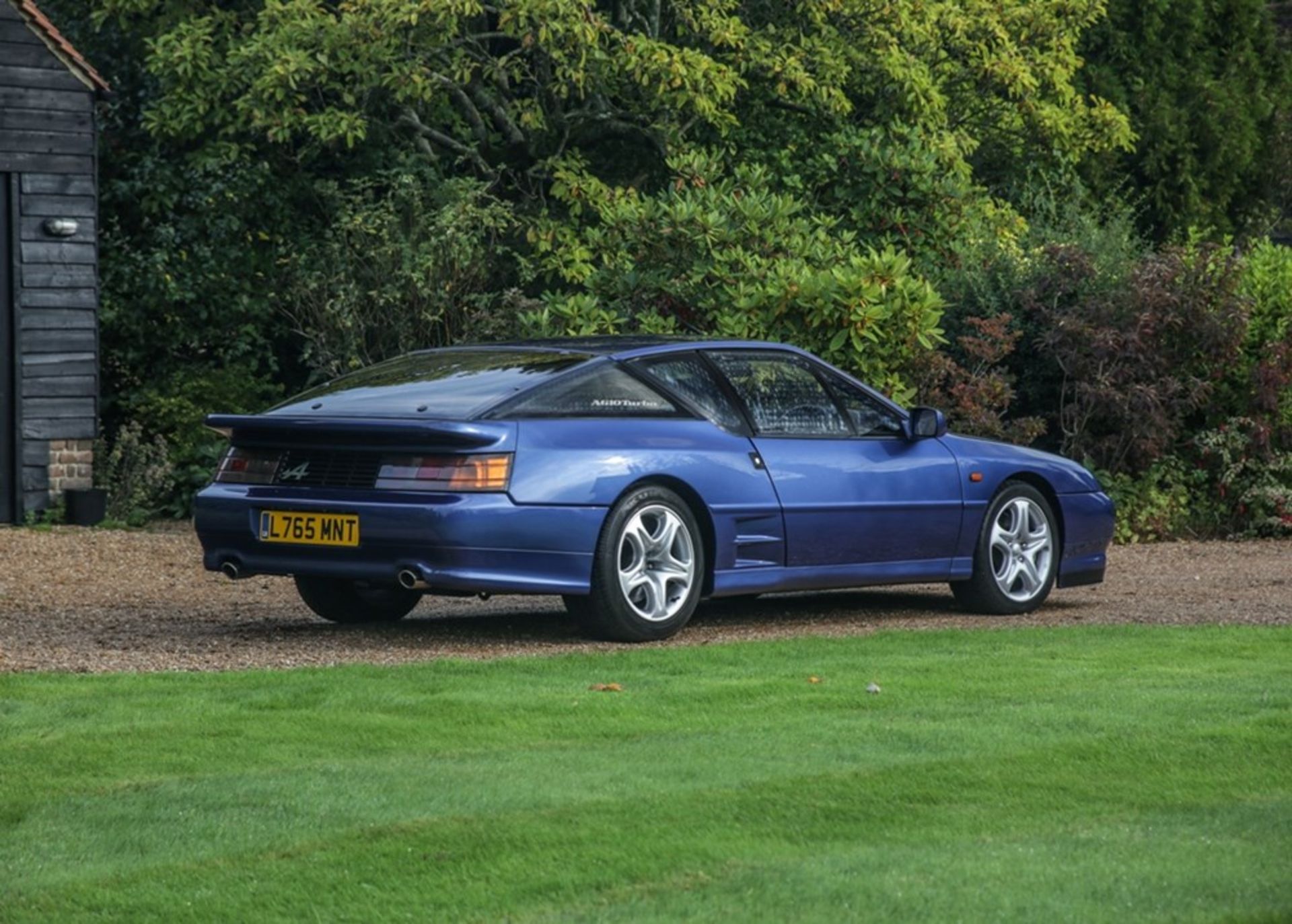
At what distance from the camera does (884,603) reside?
11.8 m

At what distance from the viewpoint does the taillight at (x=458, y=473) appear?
29.9 feet

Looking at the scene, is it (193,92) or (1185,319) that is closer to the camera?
(1185,319)

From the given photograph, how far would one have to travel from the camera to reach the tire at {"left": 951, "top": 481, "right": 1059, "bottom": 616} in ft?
36.5

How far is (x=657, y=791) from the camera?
5.87 m

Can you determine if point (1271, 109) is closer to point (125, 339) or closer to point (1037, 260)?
point (1037, 260)

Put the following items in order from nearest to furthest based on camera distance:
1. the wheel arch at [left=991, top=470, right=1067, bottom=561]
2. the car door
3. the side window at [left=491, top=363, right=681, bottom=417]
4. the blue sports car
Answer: the blue sports car → the side window at [left=491, top=363, right=681, bottom=417] → the car door → the wheel arch at [left=991, top=470, right=1067, bottom=561]

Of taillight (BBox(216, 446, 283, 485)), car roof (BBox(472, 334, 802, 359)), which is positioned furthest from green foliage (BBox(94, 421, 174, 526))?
taillight (BBox(216, 446, 283, 485))

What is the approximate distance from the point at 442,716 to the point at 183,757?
1024mm

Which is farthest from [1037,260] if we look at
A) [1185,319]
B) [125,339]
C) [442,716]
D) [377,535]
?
[442,716]

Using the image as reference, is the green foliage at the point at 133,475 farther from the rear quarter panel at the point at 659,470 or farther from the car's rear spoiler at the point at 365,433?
the rear quarter panel at the point at 659,470

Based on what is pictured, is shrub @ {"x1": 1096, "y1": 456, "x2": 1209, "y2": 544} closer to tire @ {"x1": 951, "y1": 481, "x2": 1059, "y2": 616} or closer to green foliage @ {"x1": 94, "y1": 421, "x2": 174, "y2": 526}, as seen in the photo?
tire @ {"x1": 951, "y1": 481, "x2": 1059, "y2": 616}

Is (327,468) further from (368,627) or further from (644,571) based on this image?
(644,571)

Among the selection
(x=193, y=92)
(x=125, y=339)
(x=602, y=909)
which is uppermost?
(x=193, y=92)

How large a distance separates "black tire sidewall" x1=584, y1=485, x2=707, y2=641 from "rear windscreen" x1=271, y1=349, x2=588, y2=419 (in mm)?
705
